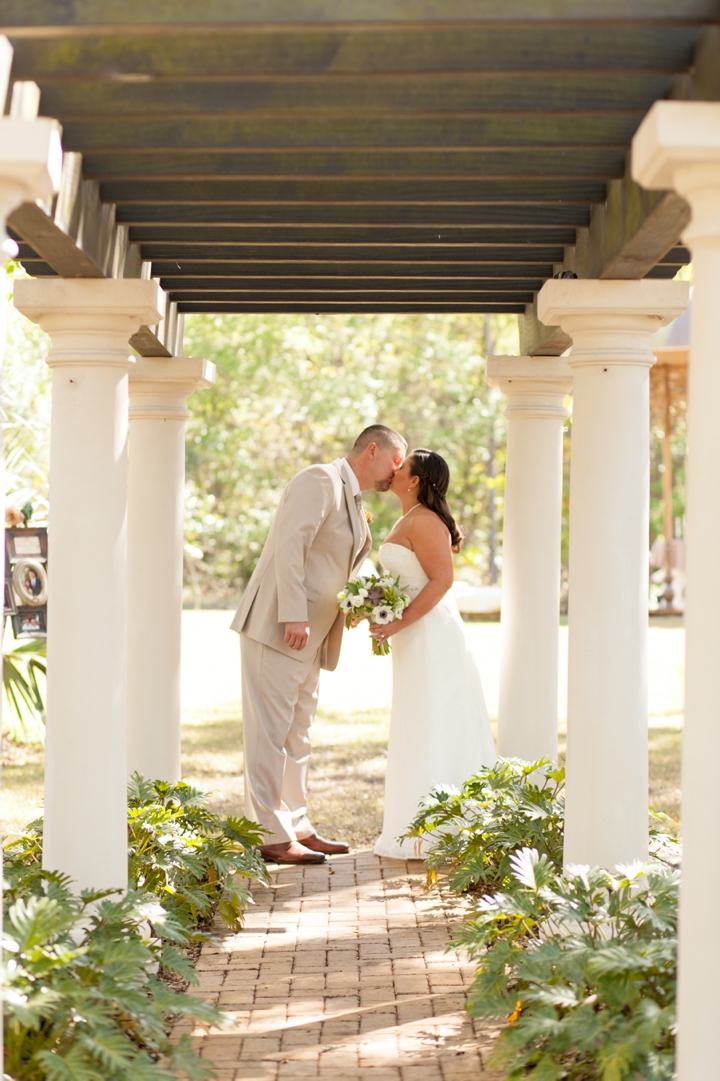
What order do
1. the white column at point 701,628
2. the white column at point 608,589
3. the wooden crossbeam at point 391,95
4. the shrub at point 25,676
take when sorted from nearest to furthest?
the white column at point 701,628, the wooden crossbeam at point 391,95, the white column at point 608,589, the shrub at point 25,676

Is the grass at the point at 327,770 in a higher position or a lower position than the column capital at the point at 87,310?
lower

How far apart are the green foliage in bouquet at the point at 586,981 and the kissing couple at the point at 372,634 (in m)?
2.19

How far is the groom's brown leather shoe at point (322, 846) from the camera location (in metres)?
7.02

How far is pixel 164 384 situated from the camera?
6.61 metres

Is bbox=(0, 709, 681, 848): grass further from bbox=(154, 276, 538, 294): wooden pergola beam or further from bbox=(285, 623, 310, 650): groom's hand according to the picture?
bbox=(154, 276, 538, 294): wooden pergola beam

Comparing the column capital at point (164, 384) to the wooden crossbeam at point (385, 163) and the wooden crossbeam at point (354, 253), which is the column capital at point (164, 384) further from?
the wooden crossbeam at point (385, 163)

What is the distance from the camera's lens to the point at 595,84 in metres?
3.61

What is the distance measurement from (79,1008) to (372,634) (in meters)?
3.38

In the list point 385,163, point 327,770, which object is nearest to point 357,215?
point 385,163

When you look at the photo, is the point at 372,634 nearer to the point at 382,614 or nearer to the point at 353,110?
the point at 382,614

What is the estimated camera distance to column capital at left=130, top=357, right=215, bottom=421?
21.3 feet

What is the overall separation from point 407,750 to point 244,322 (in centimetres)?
1948

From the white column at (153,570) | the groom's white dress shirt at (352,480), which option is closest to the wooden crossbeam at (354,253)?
the white column at (153,570)

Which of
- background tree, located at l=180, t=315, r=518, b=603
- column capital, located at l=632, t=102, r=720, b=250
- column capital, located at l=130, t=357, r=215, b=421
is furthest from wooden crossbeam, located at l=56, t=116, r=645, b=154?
background tree, located at l=180, t=315, r=518, b=603
